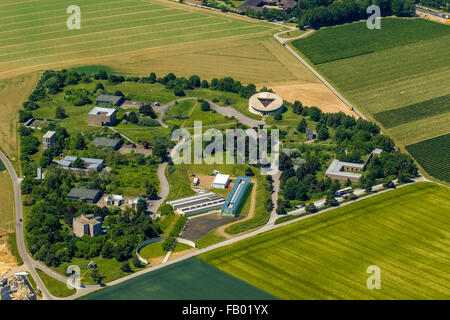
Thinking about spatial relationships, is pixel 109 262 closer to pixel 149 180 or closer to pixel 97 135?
pixel 149 180

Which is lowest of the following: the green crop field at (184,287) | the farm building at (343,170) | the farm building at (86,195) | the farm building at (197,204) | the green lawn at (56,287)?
the green lawn at (56,287)

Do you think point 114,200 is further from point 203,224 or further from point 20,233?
point 20,233

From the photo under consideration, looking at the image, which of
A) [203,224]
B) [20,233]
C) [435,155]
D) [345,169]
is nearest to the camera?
[20,233]

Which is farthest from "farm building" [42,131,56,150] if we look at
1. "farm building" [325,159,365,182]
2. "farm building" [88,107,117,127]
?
"farm building" [325,159,365,182]

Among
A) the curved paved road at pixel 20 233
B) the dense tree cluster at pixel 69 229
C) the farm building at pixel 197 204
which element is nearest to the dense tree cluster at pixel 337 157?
the farm building at pixel 197 204

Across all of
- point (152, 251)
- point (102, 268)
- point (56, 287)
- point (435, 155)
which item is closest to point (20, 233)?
point (56, 287)

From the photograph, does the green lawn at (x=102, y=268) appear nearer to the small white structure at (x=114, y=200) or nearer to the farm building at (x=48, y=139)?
the small white structure at (x=114, y=200)

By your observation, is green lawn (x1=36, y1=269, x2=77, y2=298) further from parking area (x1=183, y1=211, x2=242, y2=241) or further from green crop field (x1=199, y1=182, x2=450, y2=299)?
→ parking area (x1=183, y1=211, x2=242, y2=241)
